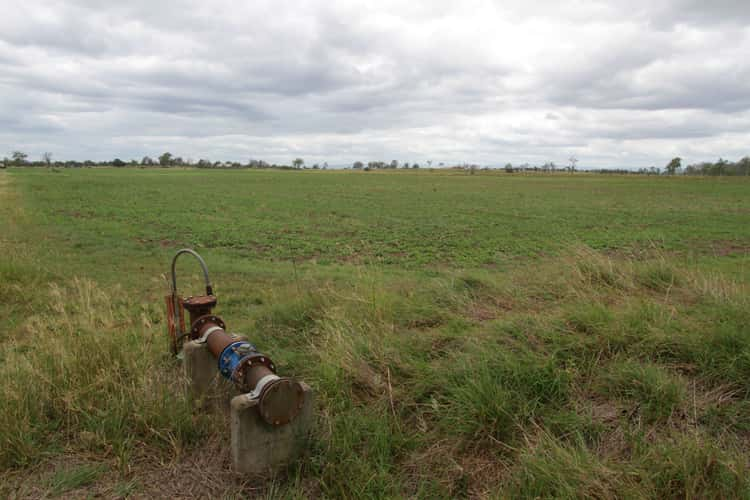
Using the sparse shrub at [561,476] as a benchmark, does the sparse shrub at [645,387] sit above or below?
above

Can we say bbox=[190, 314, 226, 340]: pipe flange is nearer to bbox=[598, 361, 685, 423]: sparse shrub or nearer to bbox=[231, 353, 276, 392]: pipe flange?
bbox=[231, 353, 276, 392]: pipe flange

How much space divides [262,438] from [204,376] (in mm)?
1067

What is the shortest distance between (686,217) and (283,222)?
21875mm

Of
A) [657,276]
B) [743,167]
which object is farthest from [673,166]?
[657,276]

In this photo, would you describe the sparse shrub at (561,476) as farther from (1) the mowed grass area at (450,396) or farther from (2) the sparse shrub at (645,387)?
(2) the sparse shrub at (645,387)

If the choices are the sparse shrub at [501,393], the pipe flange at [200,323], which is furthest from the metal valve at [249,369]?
the sparse shrub at [501,393]

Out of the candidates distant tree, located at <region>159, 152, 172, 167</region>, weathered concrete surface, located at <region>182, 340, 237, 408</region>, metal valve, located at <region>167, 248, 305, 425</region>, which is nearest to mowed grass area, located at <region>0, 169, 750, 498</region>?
weathered concrete surface, located at <region>182, 340, 237, 408</region>

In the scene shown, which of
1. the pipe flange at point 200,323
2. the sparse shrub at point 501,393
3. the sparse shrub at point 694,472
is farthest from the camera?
the pipe flange at point 200,323

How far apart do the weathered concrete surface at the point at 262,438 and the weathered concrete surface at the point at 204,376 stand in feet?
2.79

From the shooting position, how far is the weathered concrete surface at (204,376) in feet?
11.1

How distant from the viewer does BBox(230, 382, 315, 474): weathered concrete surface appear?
2.54 metres

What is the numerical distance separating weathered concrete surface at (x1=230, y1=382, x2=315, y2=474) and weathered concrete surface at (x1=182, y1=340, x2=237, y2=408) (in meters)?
0.85

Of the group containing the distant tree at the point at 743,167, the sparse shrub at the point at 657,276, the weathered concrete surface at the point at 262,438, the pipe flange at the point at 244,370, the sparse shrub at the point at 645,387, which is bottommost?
the weathered concrete surface at the point at 262,438

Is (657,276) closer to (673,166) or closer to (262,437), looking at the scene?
(262,437)
